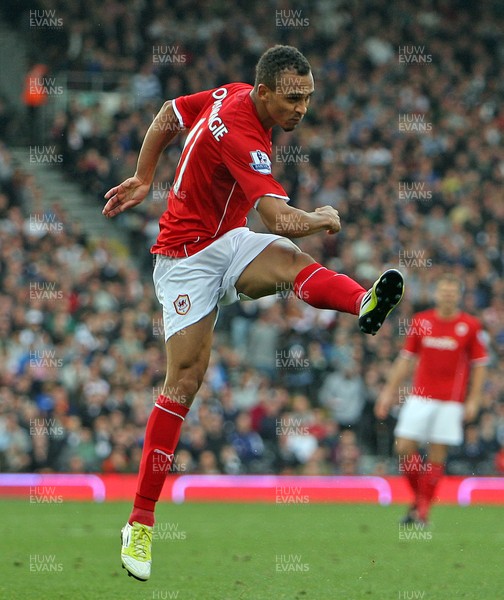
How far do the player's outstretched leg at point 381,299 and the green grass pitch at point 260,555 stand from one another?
158cm

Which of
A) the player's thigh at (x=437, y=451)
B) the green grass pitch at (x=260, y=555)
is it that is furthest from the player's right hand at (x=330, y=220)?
the player's thigh at (x=437, y=451)

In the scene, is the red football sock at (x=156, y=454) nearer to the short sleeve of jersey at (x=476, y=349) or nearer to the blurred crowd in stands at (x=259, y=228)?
the short sleeve of jersey at (x=476, y=349)

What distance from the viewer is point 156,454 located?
258 inches

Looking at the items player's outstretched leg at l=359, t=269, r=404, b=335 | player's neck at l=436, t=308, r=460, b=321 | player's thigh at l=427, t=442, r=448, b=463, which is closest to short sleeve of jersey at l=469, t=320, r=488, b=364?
player's neck at l=436, t=308, r=460, b=321

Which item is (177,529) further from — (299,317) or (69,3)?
(69,3)

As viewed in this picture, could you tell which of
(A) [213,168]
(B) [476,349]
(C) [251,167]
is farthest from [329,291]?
(B) [476,349]

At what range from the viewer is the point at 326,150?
63.7 ft

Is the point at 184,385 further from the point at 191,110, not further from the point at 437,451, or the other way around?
the point at 437,451

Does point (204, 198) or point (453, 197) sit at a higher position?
point (204, 198)

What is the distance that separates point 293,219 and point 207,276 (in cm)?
82

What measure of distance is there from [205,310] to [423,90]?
51.2 ft

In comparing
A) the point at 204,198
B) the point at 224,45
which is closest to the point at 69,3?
the point at 224,45

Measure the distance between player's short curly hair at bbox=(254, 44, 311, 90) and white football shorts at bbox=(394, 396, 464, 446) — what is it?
555 centimetres

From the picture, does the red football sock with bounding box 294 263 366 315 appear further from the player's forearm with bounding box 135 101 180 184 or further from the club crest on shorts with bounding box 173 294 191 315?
the player's forearm with bounding box 135 101 180 184
